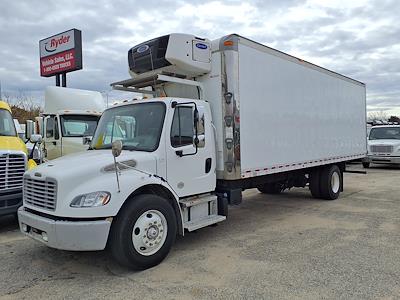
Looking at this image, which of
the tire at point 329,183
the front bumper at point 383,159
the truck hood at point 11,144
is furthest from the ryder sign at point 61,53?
the tire at point 329,183

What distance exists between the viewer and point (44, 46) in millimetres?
23938

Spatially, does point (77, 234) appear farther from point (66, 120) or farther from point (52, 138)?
point (52, 138)

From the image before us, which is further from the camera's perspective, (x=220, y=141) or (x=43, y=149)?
(x=43, y=149)

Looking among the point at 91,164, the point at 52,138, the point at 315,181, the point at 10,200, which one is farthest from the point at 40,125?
the point at 315,181

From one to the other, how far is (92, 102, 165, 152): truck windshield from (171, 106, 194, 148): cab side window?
22cm

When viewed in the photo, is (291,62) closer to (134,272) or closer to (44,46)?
(134,272)

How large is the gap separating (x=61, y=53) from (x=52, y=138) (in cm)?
1222

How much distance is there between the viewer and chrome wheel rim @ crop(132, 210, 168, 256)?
4859 millimetres

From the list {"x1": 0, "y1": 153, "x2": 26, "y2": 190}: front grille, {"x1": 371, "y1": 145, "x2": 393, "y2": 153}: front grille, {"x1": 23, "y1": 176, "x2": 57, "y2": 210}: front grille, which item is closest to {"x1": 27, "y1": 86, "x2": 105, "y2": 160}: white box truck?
{"x1": 0, "y1": 153, "x2": 26, "y2": 190}: front grille

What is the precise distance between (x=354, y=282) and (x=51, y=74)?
23.0 metres

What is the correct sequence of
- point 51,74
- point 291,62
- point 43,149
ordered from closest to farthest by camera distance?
point 291,62 < point 43,149 < point 51,74

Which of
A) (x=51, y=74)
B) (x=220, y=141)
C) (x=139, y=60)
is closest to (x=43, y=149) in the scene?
(x=139, y=60)

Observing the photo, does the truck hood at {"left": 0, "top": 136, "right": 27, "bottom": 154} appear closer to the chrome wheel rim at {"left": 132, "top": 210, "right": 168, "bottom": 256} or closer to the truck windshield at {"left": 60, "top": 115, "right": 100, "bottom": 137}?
the chrome wheel rim at {"left": 132, "top": 210, "right": 168, "bottom": 256}

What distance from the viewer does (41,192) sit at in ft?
16.1
